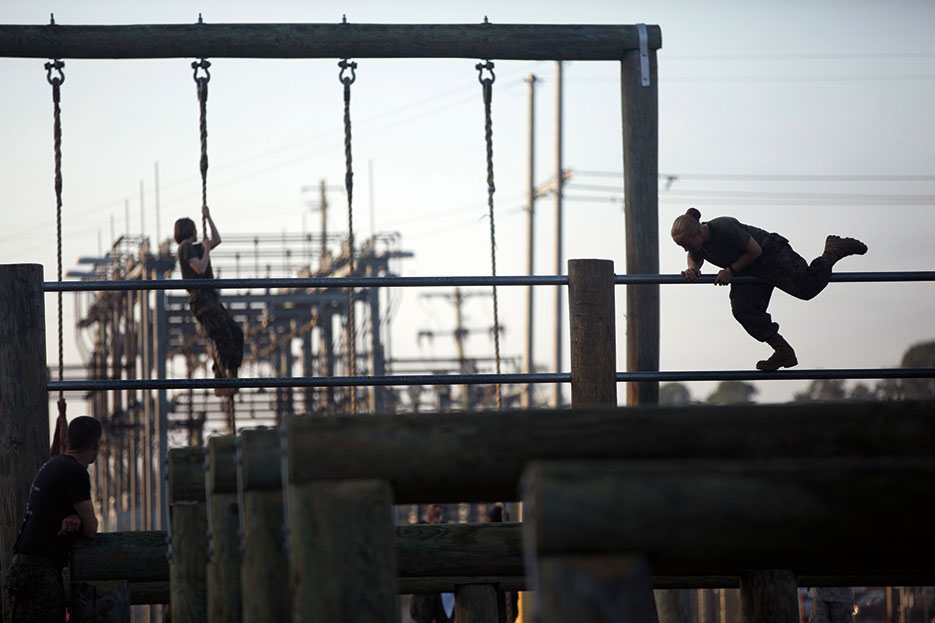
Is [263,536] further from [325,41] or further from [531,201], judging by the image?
[531,201]

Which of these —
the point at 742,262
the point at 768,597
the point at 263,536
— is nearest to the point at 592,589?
the point at 263,536

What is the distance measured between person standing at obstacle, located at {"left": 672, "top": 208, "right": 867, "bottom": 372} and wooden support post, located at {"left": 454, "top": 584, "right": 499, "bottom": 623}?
1823 millimetres

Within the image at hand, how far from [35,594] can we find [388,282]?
2050 mm

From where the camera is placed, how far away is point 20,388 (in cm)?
552

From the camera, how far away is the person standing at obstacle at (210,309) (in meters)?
8.20

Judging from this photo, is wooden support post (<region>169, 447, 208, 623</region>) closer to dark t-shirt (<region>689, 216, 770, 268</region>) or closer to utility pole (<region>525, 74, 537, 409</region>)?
dark t-shirt (<region>689, 216, 770, 268</region>)

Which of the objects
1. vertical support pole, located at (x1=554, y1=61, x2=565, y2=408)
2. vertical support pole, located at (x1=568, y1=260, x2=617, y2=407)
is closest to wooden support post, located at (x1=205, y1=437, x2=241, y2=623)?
vertical support pole, located at (x1=568, y1=260, x2=617, y2=407)

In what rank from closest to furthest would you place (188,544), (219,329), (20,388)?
1. (188,544)
2. (20,388)
3. (219,329)

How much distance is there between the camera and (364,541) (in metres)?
2.56

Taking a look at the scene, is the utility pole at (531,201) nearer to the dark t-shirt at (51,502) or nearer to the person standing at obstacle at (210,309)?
the person standing at obstacle at (210,309)

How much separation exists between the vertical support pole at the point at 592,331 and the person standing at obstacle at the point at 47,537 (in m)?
2.20

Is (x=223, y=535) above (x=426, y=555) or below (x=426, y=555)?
above

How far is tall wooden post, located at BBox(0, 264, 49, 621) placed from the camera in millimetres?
5465

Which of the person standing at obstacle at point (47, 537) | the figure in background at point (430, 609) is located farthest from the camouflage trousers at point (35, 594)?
the figure in background at point (430, 609)
